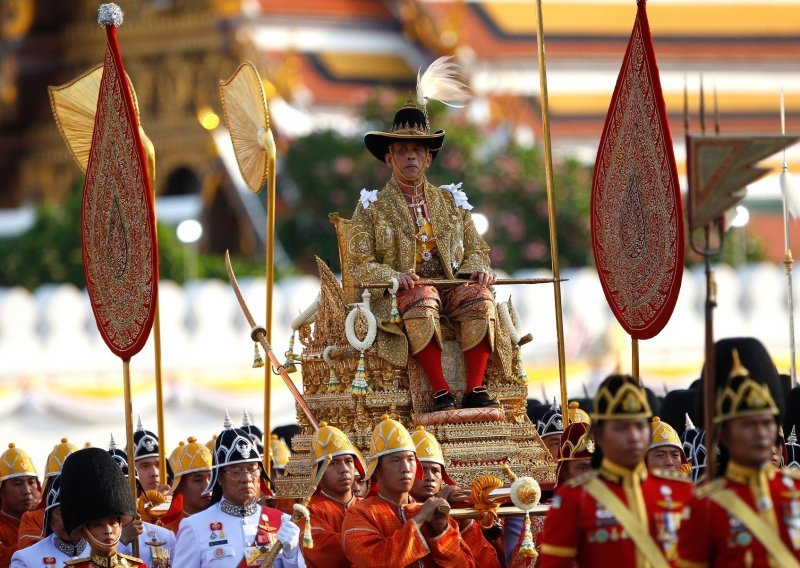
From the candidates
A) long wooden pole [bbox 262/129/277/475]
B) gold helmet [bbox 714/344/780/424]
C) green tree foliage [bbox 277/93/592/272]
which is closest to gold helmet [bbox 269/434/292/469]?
long wooden pole [bbox 262/129/277/475]

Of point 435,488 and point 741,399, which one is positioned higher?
point 741,399

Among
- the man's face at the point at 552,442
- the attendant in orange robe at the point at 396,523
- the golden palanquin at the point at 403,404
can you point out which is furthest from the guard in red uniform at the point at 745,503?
the man's face at the point at 552,442

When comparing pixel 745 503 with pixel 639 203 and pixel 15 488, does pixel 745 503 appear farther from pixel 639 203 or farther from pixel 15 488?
pixel 15 488

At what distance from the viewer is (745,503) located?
8828 millimetres

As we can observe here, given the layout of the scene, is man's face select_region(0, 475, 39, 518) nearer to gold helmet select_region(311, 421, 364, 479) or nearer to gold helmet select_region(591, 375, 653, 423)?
gold helmet select_region(311, 421, 364, 479)

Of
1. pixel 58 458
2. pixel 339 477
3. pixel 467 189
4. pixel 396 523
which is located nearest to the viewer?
pixel 396 523

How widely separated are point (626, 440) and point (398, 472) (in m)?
2.42

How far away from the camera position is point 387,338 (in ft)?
44.0

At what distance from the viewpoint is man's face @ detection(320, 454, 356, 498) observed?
1211cm

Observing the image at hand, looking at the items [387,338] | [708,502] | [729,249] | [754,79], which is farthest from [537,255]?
[708,502]

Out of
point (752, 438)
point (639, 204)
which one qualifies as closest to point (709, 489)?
point (752, 438)

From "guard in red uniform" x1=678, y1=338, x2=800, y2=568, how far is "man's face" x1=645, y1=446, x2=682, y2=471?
3.52m

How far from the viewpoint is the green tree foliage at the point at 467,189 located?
31.2m

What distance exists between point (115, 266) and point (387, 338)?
1625 mm
